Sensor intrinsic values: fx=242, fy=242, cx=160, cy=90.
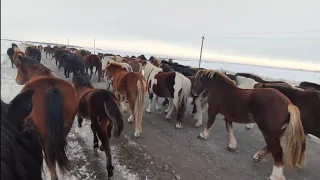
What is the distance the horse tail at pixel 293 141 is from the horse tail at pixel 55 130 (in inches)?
122

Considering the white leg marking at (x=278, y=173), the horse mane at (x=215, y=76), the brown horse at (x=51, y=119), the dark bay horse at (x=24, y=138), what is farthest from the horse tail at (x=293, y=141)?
the dark bay horse at (x=24, y=138)

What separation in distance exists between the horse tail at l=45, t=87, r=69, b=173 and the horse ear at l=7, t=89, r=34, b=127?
1321 millimetres

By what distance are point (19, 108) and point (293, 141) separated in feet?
11.5

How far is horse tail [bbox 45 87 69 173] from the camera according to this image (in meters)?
2.94

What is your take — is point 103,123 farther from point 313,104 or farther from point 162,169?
point 313,104

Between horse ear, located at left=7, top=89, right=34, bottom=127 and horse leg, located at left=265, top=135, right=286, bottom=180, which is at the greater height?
horse ear, located at left=7, top=89, right=34, bottom=127

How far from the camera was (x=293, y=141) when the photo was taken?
352 centimetres

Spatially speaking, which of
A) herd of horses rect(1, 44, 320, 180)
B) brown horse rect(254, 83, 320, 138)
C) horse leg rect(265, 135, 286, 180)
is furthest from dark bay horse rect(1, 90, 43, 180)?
brown horse rect(254, 83, 320, 138)

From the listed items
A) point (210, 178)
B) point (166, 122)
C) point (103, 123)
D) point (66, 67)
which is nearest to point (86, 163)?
point (103, 123)

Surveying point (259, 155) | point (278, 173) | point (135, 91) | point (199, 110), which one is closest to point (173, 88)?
point (199, 110)

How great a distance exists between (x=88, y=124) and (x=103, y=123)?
2.41 metres

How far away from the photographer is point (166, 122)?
6625 millimetres

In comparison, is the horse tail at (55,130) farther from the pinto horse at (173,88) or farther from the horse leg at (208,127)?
the pinto horse at (173,88)

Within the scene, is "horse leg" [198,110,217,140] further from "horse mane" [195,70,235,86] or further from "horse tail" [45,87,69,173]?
"horse tail" [45,87,69,173]
